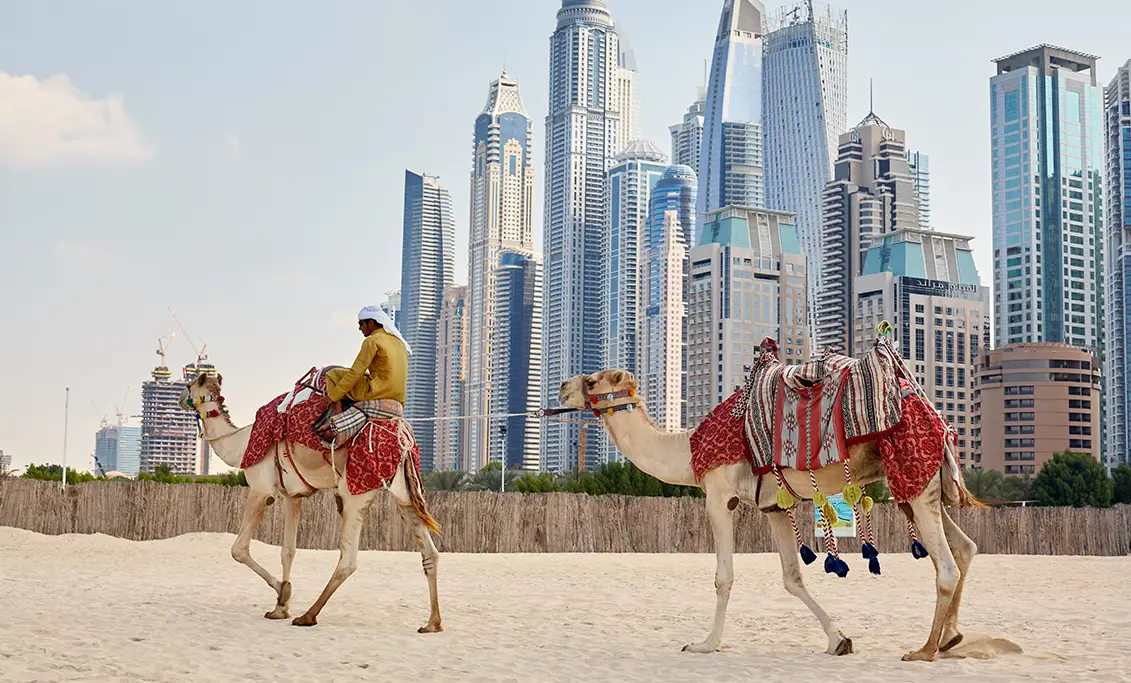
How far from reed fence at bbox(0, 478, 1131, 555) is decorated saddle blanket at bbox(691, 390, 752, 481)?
1420 centimetres

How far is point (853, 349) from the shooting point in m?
142

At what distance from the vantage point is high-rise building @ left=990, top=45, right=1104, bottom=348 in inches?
6083

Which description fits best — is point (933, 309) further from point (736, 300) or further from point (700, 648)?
point (700, 648)

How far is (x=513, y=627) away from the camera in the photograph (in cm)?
1003

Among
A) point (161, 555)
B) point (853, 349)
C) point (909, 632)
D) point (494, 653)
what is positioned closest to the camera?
point (494, 653)

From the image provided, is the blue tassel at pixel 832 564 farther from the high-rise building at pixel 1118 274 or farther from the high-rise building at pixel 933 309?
the high-rise building at pixel 1118 274

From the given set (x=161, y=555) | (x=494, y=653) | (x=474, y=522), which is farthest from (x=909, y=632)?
(x=474, y=522)

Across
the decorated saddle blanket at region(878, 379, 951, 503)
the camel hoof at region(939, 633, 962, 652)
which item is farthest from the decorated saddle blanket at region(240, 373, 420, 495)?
the camel hoof at region(939, 633, 962, 652)

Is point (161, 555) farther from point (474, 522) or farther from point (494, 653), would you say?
point (494, 653)

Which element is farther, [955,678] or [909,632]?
[909,632]

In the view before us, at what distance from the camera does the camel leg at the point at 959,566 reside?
27.1 feet

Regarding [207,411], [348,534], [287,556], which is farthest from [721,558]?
[207,411]

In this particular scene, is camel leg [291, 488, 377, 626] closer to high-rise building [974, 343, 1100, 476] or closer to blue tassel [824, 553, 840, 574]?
blue tassel [824, 553, 840, 574]

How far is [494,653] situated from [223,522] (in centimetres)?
Result: 1474
